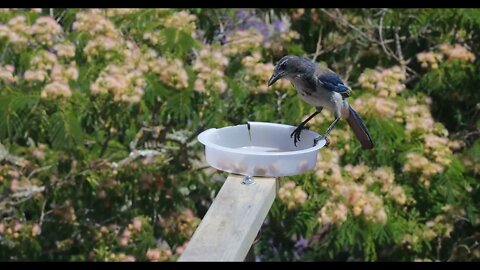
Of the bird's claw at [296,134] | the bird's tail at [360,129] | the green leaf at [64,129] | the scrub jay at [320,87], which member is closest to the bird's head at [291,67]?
the scrub jay at [320,87]

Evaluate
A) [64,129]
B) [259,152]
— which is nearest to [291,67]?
[259,152]

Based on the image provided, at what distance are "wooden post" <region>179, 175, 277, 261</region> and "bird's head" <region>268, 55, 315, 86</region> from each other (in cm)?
112

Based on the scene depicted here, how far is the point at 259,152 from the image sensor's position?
2631mm

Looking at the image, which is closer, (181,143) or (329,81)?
(329,81)

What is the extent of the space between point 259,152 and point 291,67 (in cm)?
105

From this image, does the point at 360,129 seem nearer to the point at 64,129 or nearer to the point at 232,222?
the point at 64,129

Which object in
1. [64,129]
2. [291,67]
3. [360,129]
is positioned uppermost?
[291,67]

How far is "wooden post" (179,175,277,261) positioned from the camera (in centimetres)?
203

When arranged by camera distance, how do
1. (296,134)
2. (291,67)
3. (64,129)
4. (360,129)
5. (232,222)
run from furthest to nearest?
(64,129)
(360,129)
(291,67)
(296,134)
(232,222)

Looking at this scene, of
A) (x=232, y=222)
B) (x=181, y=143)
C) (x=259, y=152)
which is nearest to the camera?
(x=232, y=222)

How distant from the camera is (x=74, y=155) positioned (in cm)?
479

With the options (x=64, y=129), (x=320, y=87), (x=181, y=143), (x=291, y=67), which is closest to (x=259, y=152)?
(x=291, y=67)

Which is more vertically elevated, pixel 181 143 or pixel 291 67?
pixel 291 67

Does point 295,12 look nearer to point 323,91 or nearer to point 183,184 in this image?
point 183,184
